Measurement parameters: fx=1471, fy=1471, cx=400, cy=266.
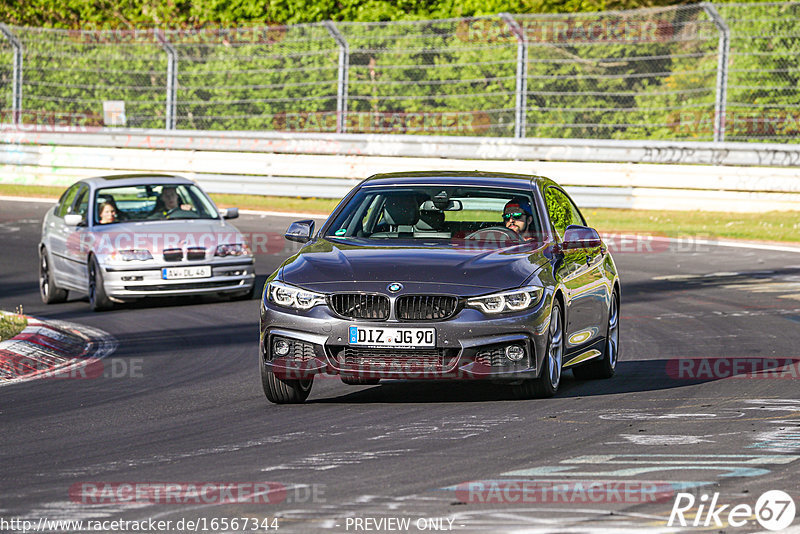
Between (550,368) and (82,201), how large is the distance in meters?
9.44

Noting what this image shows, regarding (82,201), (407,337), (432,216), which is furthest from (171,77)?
(407,337)

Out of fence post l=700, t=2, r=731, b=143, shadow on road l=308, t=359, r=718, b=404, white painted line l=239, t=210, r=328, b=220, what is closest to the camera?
shadow on road l=308, t=359, r=718, b=404

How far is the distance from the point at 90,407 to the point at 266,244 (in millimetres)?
12683

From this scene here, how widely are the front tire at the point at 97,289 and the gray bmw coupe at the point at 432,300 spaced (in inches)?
235

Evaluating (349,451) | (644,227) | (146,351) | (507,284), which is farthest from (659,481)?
(644,227)

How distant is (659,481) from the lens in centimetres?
707

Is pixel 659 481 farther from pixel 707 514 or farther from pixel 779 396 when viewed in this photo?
pixel 779 396

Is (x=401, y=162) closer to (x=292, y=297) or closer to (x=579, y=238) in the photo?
(x=579, y=238)

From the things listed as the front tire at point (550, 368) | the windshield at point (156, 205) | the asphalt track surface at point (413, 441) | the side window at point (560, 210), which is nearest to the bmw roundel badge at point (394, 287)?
the asphalt track surface at point (413, 441)

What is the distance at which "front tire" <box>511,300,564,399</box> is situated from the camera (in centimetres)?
960

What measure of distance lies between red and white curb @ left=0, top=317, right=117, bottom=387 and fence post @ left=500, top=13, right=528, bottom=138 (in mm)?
13982
